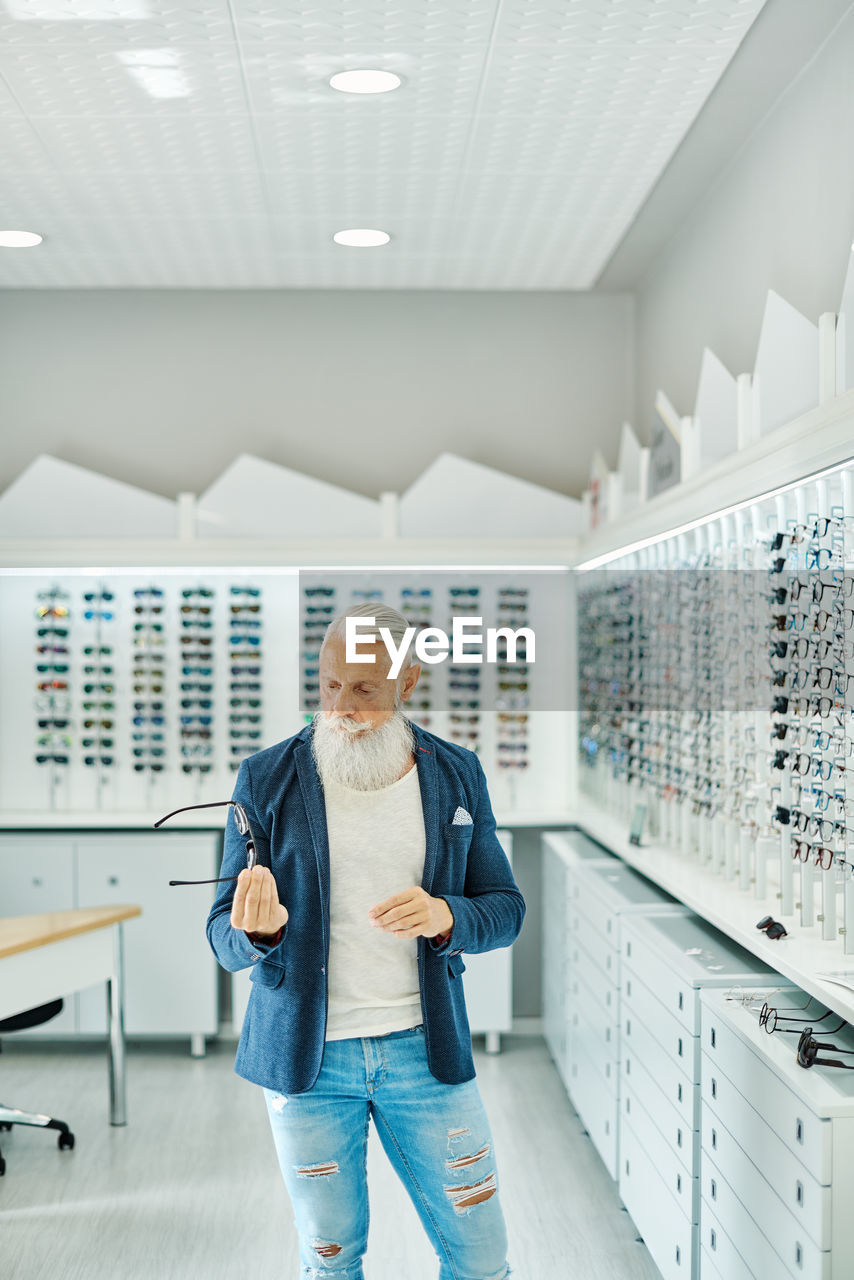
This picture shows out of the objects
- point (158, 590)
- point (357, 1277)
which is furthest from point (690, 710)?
point (158, 590)

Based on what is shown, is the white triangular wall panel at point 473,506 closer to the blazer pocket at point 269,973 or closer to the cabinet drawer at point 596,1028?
the cabinet drawer at point 596,1028

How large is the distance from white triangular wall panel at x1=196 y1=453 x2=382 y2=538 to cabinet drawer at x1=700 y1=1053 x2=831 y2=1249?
286 centimetres

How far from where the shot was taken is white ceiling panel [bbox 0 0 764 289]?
264cm

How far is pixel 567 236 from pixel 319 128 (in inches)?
47.4

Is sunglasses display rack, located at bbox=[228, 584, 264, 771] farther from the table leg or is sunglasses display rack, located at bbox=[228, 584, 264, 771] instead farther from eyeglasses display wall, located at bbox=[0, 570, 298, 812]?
the table leg

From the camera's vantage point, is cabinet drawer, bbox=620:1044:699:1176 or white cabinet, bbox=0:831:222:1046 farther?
white cabinet, bbox=0:831:222:1046

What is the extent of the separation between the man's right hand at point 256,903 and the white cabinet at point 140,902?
9.37 ft

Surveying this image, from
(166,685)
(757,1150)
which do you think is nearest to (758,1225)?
(757,1150)

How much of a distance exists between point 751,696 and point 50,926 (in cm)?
232

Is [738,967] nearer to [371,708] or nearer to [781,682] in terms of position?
[781,682]

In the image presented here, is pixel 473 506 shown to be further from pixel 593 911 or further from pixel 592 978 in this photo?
pixel 592 978

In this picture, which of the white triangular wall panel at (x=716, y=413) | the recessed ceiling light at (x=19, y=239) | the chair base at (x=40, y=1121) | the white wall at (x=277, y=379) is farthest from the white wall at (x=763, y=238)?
the chair base at (x=40, y=1121)

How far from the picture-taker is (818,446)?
2264 millimetres

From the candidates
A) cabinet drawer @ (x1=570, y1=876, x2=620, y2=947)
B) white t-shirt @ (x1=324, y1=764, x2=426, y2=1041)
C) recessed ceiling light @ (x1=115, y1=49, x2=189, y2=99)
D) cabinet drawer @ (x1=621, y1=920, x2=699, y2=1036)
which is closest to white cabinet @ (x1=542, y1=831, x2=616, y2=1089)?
cabinet drawer @ (x1=570, y1=876, x2=620, y2=947)
